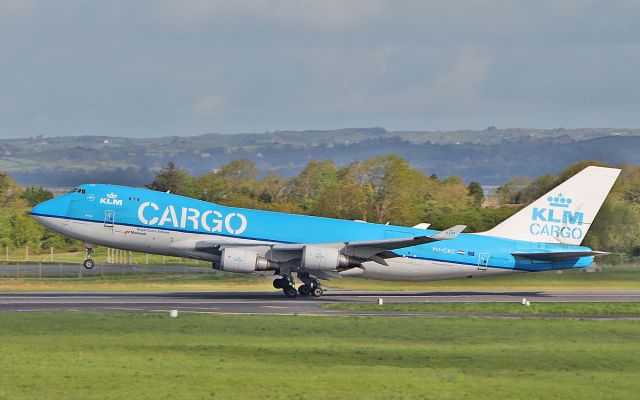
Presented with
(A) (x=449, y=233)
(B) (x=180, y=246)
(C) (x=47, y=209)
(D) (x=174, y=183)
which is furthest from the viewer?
(D) (x=174, y=183)

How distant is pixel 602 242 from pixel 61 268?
31550 millimetres

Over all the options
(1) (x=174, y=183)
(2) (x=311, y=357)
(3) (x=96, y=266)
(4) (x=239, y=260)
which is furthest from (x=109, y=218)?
(1) (x=174, y=183)

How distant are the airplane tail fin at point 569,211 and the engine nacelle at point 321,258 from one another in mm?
9382

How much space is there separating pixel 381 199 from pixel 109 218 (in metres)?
41.9

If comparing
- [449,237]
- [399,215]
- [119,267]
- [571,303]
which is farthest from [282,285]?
[399,215]

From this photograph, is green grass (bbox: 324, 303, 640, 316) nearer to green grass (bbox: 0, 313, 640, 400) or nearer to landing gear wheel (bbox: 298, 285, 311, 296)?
green grass (bbox: 0, 313, 640, 400)

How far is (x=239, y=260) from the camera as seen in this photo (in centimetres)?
4338

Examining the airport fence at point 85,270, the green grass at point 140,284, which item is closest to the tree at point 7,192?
the airport fence at point 85,270

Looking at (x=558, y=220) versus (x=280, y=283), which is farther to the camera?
(x=558, y=220)

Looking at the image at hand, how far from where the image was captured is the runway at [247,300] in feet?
126

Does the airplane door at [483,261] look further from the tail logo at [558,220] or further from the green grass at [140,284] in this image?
the green grass at [140,284]

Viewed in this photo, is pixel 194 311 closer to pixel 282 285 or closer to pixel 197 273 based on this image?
pixel 282 285

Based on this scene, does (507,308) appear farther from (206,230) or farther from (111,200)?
(111,200)

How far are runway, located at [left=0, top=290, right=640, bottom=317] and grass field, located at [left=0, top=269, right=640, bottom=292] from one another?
0.99 meters
